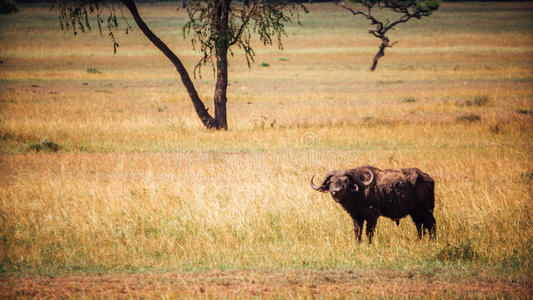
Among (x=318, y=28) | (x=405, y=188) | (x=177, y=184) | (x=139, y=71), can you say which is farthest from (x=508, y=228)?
(x=318, y=28)

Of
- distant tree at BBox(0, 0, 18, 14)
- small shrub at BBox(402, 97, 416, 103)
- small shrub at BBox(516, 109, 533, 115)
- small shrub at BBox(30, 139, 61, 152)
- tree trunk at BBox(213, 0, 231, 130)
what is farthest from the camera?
distant tree at BBox(0, 0, 18, 14)

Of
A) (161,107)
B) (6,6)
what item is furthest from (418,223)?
(6,6)

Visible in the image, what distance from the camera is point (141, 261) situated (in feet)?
25.5

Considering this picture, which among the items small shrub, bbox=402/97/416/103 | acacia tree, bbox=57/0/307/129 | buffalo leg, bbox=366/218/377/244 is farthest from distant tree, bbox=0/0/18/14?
buffalo leg, bbox=366/218/377/244

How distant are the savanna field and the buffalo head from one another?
0.94 metres

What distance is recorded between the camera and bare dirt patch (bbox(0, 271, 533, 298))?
6.52 m

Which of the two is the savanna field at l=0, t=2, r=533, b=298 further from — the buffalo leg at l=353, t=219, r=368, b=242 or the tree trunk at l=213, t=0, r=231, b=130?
the tree trunk at l=213, t=0, r=231, b=130

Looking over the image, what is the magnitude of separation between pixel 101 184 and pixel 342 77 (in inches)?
1360

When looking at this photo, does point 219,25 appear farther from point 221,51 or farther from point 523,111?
point 523,111

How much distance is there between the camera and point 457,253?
308 inches

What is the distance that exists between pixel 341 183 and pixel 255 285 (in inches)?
68.7

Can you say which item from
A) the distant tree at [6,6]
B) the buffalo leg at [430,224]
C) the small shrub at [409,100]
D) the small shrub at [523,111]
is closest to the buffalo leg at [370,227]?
the buffalo leg at [430,224]

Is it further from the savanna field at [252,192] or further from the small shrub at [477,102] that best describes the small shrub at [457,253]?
the small shrub at [477,102]

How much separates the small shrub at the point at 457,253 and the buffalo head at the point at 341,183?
1446mm
